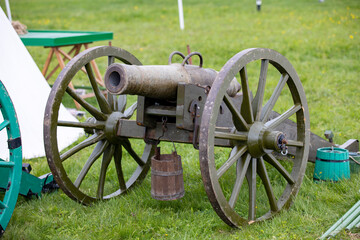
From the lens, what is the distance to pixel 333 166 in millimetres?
4086

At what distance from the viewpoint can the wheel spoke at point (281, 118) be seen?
3.43m

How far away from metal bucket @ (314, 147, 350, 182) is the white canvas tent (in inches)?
112

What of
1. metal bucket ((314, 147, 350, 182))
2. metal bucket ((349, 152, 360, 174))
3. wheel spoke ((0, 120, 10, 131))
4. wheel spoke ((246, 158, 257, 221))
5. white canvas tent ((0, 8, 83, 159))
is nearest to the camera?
wheel spoke ((0, 120, 10, 131))

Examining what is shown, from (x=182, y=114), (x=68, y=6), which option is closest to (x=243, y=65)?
(x=182, y=114)

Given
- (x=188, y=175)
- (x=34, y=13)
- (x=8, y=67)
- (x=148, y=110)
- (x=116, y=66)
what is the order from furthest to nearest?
(x=34, y=13)
(x=8, y=67)
(x=188, y=175)
(x=148, y=110)
(x=116, y=66)

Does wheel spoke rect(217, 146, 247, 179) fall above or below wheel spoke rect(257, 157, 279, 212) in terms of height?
above

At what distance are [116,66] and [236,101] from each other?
55.2 inches

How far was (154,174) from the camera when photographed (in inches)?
136

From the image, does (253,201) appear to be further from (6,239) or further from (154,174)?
(6,239)

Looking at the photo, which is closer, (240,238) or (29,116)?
(240,238)

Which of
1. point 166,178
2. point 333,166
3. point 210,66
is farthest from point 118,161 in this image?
point 210,66

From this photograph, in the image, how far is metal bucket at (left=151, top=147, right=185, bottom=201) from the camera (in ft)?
11.2

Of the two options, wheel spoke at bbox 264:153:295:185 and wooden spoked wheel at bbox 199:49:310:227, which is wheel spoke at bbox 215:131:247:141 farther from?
wheel spoke at bbox 264:153:295:185

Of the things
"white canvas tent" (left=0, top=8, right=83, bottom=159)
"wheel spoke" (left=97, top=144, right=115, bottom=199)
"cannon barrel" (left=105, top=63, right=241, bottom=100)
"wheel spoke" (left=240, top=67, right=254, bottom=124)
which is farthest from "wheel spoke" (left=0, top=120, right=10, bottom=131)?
"white canvas tent" (left=0, top=8, right=83, bottom=159)
